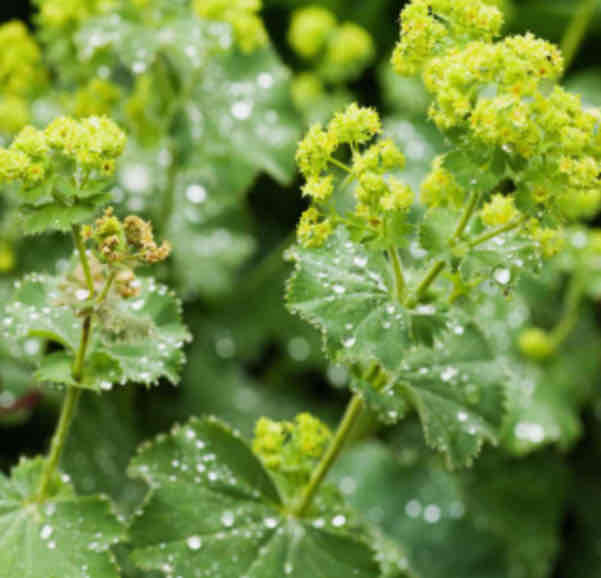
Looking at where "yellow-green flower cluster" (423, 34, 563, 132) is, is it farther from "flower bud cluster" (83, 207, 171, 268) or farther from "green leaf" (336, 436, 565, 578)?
"green leaf" (336, 436, 565, 578)

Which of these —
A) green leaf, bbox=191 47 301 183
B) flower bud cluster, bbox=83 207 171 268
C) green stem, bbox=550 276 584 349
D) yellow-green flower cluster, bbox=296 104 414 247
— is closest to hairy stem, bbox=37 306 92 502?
flower bud cluster, bbox=83 207 171 268

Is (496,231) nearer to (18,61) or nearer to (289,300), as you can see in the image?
(289,300)

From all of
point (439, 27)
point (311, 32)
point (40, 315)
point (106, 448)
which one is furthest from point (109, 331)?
point (311, 32)

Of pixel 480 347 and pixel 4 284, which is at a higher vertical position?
pixel 480 347

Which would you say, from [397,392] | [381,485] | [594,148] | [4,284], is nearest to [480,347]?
[397,392]

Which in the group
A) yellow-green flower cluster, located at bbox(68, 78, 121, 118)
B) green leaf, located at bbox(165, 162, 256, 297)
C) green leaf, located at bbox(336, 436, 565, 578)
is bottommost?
green leaf, located at bbox(336, 436, 565, 578)

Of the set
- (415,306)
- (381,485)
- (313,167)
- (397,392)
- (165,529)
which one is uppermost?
(313,167)

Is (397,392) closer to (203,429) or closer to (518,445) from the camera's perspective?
(203,429)
